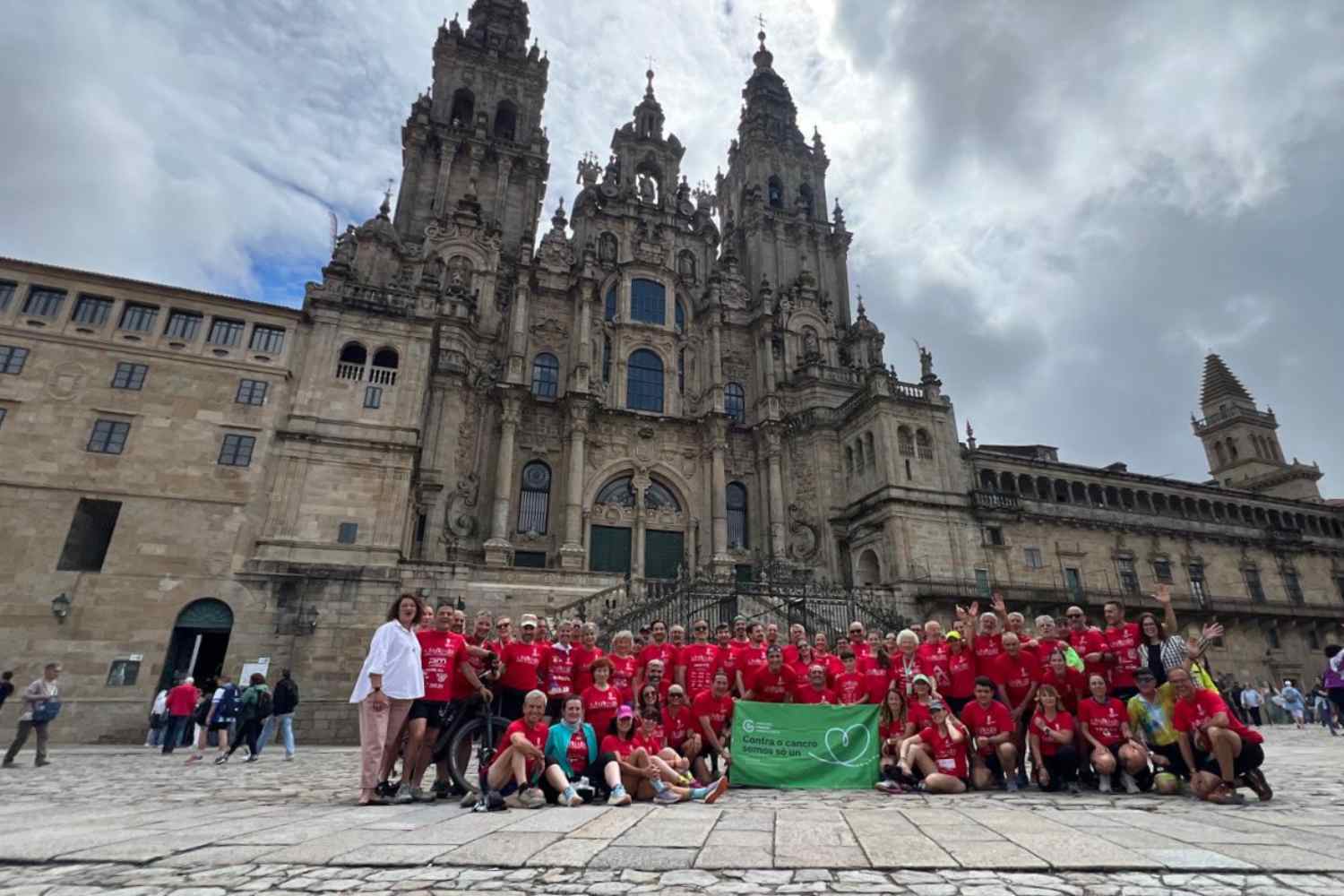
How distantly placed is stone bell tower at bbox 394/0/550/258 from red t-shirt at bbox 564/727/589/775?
30.8 metres

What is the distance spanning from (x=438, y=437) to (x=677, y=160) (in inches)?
1026

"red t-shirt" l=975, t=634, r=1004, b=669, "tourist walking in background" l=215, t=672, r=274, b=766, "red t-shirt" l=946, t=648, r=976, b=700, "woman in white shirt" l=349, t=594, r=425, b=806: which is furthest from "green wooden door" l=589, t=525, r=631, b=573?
"woman in white shirt" l=349, t=594, r=425, b=806

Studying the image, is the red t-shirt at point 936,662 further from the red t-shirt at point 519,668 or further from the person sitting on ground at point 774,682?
the red t-shirt at point 519,668

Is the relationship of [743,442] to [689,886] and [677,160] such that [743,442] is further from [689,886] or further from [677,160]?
[689,886]

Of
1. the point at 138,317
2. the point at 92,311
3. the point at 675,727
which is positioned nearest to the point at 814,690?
the point at 675,727

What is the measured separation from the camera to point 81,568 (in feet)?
62.5

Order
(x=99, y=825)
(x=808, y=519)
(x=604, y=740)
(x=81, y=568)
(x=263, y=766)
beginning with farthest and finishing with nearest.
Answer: (x=808, y=519) < (x=81, y=568) < (x=263, y=766) < (x=604, y=740) < (x=99, y=825)

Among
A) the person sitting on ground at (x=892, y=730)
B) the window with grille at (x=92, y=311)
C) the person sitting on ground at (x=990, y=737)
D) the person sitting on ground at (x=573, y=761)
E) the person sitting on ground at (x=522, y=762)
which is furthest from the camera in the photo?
the window with grille at (x=92, y=311)

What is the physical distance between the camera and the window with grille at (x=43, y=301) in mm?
20781

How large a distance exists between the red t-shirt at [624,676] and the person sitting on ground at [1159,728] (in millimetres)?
6414

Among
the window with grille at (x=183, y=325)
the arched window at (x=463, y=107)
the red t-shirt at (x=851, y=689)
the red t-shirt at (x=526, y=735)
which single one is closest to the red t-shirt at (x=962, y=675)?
the red t-shirt at (x=851, y=689)

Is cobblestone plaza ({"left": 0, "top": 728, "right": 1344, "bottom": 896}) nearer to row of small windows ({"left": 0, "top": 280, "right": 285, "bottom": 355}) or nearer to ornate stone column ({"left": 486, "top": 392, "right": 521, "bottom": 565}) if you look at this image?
row of small windows ({"left": 0, "top": 280, "right": 285, "bottom": 355})

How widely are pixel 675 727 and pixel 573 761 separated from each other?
6.06 feet

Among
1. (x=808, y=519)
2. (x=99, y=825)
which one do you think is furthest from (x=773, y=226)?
(x=99, y=825)
